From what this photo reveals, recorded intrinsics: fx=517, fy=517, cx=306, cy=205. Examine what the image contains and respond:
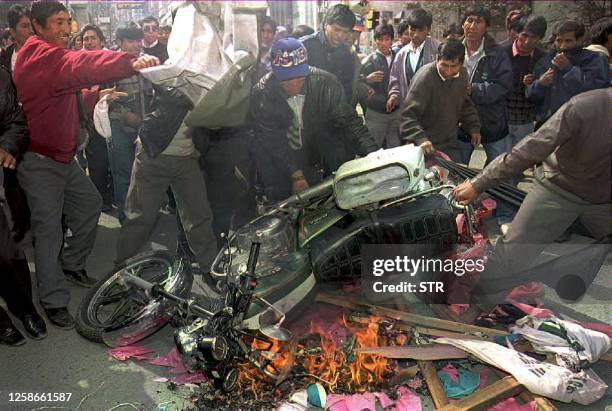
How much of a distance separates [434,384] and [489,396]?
0.37 m

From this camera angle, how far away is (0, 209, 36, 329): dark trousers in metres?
4.11

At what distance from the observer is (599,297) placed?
Answer: 187 inches

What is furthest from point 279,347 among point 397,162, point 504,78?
point 504,78

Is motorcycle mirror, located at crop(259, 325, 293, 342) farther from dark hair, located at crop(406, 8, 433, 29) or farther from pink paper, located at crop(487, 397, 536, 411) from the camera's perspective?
dark hair, located at crop(406, 8, 433, 29)

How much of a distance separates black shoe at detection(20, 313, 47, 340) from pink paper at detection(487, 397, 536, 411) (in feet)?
11.6

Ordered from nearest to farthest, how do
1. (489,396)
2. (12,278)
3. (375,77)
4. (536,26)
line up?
1. (489,396)
2. (12,278)
3. (536,26)
4. (375,77)

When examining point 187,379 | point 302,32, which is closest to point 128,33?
point 302,32

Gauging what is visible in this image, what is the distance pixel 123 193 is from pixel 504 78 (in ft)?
15.9

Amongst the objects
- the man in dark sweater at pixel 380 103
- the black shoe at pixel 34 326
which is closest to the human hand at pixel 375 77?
the man in dark sweater at pixel 380 103

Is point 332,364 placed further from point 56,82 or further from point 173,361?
point 56,82

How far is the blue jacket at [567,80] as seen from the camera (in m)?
5.68

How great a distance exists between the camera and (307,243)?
13.6ft

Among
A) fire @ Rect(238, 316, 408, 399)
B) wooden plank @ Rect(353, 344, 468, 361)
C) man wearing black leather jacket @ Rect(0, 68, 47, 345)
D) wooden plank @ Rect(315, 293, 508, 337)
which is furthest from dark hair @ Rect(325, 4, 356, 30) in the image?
wooden plank @ Rect(353, 344, 468, 361)

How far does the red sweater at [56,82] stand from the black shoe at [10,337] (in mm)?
1468
